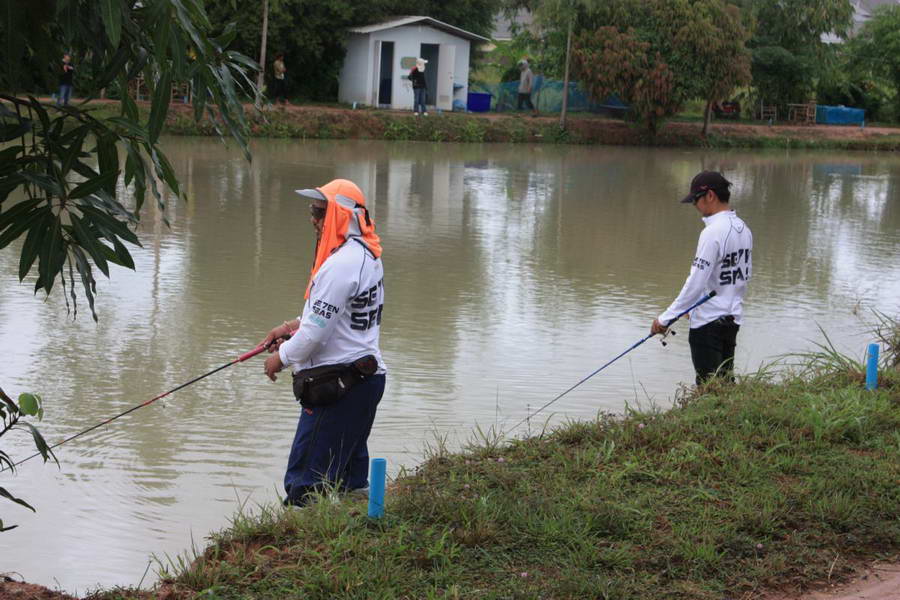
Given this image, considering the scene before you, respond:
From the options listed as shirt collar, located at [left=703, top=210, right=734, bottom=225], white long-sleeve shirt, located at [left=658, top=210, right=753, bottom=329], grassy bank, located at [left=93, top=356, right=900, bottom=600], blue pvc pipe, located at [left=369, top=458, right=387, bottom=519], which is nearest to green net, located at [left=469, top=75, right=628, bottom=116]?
shirt collar, located at [left=703, top=210, right=734, bottom=225]

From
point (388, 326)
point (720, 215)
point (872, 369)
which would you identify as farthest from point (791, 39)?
point (872, 369)

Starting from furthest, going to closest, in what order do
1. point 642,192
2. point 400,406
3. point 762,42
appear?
point 762,42
point 642,192
point 400,406

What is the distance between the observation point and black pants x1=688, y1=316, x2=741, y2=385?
22.9 ft

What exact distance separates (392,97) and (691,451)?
32539 mm

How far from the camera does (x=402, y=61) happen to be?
1444 inches

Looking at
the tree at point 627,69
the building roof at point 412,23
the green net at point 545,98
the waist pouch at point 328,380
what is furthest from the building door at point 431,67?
the waist pouch at point 328,380

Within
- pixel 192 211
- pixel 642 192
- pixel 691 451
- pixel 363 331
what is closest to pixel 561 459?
pixel 691 451

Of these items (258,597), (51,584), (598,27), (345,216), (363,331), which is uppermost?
(598,27)

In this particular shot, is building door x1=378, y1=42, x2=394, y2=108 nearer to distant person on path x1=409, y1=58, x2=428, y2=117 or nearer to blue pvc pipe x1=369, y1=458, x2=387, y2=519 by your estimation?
distant person on path x1=409, y1=58, x2=428, y2=117

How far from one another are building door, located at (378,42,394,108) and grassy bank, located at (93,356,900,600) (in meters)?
32.8

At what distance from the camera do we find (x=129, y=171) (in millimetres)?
3119

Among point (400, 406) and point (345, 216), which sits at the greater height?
point (345, 216)

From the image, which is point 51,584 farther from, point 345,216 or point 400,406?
point 400,406

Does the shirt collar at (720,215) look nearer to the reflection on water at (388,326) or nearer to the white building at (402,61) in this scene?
the reflection on water at (388,326)
